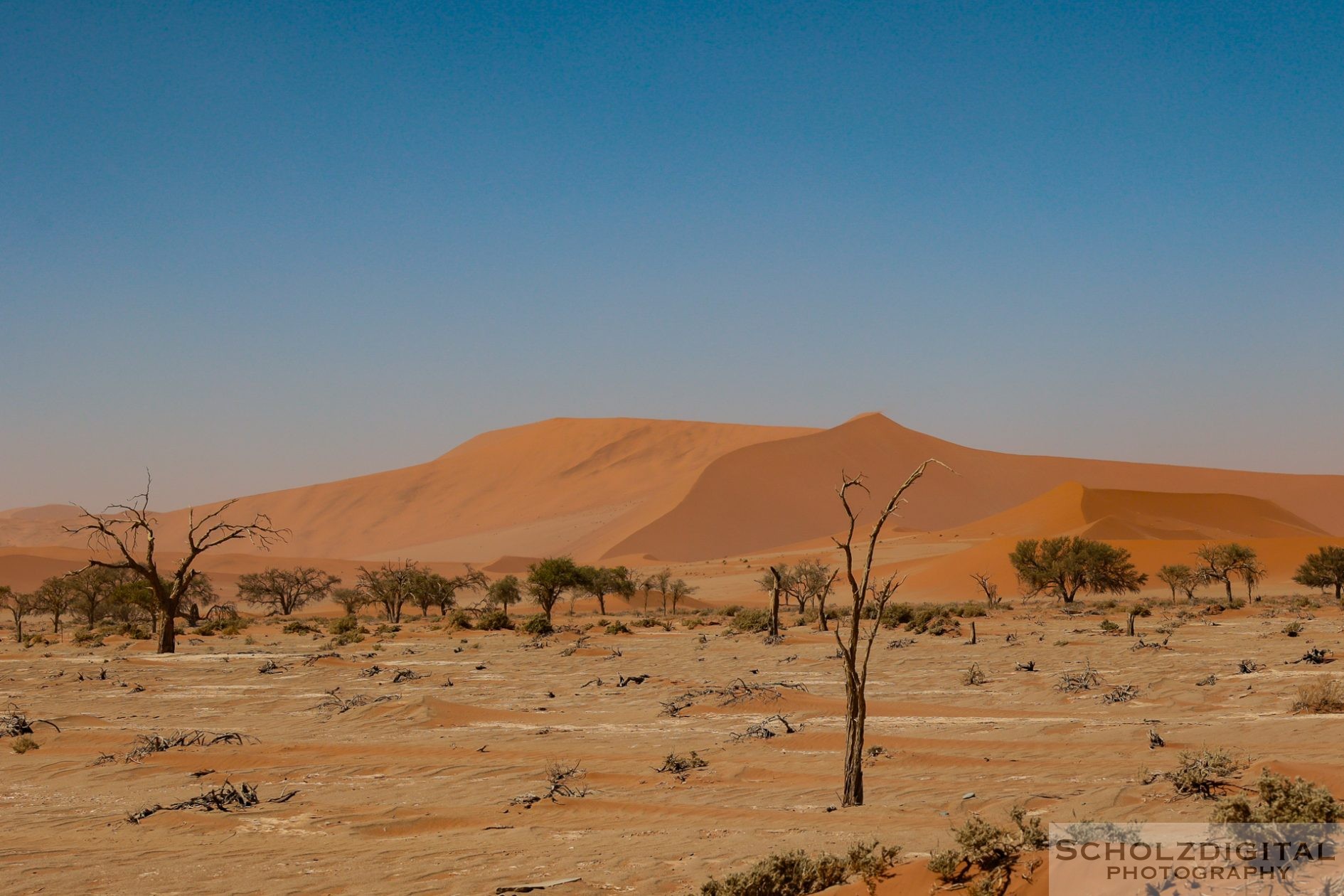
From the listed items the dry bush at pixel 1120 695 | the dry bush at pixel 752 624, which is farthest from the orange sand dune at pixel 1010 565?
the dry bush at pixel 1120 695

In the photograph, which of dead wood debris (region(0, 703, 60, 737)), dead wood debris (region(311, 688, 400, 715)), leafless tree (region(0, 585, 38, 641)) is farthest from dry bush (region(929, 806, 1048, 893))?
leafless tree (region(0, 585, 38, 641))

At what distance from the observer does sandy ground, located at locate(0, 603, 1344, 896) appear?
7363mm

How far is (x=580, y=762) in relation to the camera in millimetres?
10867

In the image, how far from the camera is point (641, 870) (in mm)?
6930

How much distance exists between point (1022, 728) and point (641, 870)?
768 centimetres

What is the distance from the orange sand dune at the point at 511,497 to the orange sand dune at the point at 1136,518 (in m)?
40.5

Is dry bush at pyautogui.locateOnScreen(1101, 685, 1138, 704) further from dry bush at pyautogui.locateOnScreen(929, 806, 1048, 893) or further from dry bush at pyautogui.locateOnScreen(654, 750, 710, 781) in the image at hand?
dry bush at pyautogui.locateOnScreen(929, 806, 1048, 893)

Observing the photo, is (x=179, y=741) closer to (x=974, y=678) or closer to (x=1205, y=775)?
(x=1205, y=775)

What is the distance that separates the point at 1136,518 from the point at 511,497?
8929 cm

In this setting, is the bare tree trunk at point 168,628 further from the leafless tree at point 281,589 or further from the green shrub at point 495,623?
the leafless tree at point 281,589

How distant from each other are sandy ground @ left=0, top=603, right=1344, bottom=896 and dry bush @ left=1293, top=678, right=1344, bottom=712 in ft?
0.98

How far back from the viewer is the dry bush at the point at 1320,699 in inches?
495

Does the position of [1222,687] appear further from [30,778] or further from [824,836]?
[30,778]

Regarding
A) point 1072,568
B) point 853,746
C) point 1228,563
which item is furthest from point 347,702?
point 1228,563
